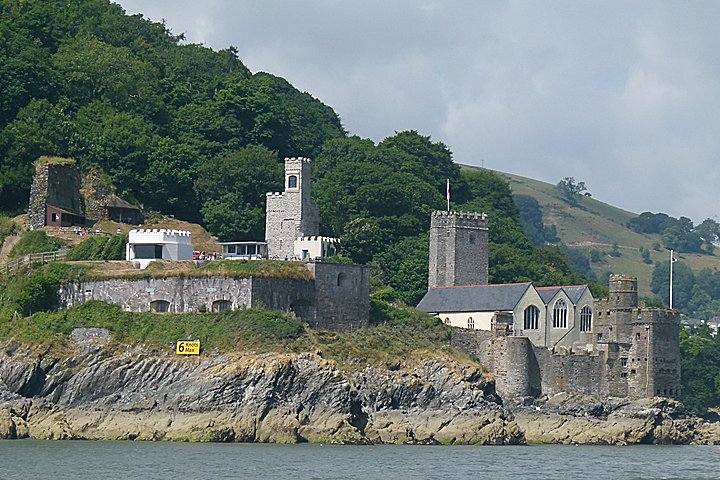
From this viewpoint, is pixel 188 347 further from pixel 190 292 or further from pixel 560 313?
pixel 560 313

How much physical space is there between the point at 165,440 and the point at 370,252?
77.1 ft

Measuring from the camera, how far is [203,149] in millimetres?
94875

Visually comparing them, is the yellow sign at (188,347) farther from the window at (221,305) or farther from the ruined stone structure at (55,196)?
the ruined stone structure at (55,196)

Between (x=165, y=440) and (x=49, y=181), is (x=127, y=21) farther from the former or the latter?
(x=165, y=440)

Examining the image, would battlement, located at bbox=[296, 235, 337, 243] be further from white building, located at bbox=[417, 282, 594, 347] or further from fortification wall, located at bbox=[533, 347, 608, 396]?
fortification wall, located at bbox=[533, 347, 608, 396]

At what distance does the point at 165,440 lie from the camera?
68.9 metres

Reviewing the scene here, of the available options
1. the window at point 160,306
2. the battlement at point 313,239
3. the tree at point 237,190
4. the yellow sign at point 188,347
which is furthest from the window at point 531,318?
the yellow sign at point 188,347

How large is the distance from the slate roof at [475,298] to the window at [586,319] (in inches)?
118

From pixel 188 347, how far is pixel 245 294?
12.8ft


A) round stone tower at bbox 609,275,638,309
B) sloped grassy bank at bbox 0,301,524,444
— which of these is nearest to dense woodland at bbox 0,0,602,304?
round stone tower at bbox 609,275,638,309

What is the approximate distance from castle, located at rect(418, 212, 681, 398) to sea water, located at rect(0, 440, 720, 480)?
6599 mm

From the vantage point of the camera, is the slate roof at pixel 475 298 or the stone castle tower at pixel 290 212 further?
the stone castle tower at pixel 290 212

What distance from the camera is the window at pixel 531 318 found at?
268 ft

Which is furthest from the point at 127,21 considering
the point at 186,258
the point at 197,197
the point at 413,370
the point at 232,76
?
the point at 413,370
